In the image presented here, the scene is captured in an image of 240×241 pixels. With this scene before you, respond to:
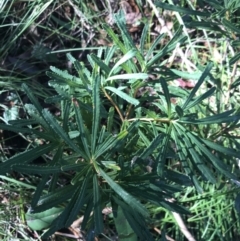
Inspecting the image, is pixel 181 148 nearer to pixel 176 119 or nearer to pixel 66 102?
pixel 176 119

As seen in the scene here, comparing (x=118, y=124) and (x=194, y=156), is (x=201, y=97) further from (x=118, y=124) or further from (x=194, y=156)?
(x=118, y=124)

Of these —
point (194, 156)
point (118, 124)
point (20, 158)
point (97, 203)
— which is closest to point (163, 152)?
point (194, 156)

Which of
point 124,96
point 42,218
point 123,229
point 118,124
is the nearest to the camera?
point 124,96

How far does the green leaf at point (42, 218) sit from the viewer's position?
6.02 feet

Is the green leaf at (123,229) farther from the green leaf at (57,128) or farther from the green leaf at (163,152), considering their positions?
the green leaf at (57,128)

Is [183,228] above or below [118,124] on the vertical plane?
below

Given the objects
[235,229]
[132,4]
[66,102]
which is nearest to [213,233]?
[235,229]

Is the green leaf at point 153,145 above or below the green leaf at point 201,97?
below

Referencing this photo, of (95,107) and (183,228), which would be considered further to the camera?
(183,228)

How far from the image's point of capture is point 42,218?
1.86 metres

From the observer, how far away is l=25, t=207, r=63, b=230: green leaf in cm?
183

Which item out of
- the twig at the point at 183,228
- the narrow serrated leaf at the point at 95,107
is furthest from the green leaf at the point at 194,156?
the twig at the point at 183,228

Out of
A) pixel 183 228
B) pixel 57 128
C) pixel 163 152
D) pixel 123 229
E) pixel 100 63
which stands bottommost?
pixel 183 228

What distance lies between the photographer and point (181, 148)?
138 centimetres
